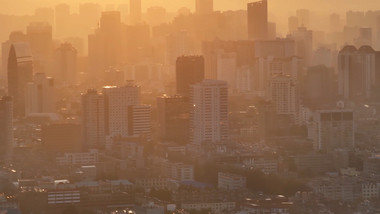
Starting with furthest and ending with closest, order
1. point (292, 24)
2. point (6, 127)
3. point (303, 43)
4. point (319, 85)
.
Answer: point (303, 43)
point (292, 24)
point (319, 85)
point (6, 127)

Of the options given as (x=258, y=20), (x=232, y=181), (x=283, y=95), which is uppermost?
(x=258, y=20)

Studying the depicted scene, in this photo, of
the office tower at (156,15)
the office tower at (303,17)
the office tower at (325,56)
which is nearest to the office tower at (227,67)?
the office tower at (303,17)

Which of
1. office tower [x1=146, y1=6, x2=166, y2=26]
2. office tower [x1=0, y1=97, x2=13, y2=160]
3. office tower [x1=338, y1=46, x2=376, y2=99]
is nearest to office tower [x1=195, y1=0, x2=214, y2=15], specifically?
office tower [x1=146, y1=6, x2=166, y2=26]

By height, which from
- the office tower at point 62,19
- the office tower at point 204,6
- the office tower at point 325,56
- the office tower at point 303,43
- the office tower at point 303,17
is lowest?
the office tower at point 325,56

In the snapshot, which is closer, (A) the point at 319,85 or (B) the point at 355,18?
(A) the point at 319,85

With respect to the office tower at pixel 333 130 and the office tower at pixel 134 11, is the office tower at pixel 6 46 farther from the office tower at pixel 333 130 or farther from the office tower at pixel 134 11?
the office tower at pixel 333 130

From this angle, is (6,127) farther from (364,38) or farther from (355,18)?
(364,38)

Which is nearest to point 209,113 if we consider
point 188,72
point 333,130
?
point 333,130
